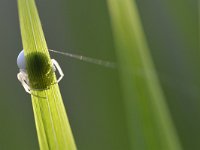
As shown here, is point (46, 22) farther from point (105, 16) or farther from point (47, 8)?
point (105, 16)

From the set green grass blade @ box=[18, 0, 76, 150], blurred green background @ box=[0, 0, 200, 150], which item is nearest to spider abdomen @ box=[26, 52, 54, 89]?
green grass blade @ box=[18, 0, 76, 150]

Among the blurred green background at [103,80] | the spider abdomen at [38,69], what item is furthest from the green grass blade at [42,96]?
the blurred green background at [103,80]

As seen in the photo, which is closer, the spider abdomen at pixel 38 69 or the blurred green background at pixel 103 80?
the spider abdomen at pixel 38 69

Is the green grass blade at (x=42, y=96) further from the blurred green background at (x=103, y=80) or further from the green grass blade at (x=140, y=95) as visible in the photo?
the blurred green background at (x=103, y=80)

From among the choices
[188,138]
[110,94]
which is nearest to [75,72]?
[110,94]

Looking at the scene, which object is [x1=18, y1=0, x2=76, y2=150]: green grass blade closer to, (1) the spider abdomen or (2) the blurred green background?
(1) the spider abdomen

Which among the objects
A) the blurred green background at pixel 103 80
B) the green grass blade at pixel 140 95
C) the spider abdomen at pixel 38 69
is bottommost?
the green grass blade at pixel 140 95

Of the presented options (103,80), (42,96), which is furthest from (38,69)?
(103,80)
